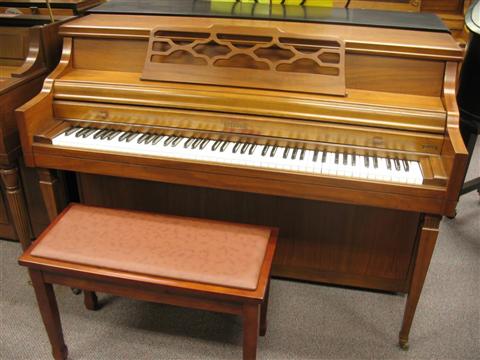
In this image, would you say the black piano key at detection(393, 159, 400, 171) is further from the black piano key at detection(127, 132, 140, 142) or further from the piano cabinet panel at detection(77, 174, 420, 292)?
the black piano key at detection(127, 132, 140, 142)

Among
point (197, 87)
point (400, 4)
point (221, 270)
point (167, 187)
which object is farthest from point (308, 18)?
point (400, 4)

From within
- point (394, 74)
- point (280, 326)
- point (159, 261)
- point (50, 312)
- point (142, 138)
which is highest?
point (394, 74)

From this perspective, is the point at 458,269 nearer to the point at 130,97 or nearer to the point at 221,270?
the point at 221,270

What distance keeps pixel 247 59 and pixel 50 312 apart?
1.17 m

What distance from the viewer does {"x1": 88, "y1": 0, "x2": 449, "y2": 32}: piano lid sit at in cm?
→ 187

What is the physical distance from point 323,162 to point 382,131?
236 mm

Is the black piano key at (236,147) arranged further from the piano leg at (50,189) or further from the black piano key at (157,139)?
the piano leg at (50,189)

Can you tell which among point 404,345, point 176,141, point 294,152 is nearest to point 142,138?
point 176,141

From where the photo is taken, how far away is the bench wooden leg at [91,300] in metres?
1.92

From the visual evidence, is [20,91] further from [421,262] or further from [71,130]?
[421,262]

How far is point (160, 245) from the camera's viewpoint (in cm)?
146

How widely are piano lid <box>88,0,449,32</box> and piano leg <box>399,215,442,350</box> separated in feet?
2.65

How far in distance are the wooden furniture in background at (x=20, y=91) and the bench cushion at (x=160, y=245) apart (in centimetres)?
41

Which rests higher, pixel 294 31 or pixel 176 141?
pixel 294 31
